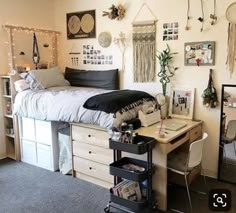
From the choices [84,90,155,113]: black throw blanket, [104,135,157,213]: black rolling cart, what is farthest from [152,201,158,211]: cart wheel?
[84,90,155,113]: black throw blanket

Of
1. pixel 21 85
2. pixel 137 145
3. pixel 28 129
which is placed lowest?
pixel 28 129

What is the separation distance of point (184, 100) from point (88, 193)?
1.57 meters

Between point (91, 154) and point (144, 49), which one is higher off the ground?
point (144, 49)

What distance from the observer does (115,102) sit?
2705 mm

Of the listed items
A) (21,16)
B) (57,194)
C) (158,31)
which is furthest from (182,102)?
(21,16)

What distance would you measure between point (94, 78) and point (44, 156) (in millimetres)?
1297

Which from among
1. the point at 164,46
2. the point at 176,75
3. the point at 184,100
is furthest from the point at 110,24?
the point at 184,100

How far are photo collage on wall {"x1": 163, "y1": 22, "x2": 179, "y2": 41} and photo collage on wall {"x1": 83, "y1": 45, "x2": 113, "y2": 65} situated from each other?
90cm

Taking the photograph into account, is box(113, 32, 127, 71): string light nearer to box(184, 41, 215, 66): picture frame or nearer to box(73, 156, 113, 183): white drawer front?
box(184, 41, 215, 66): picture frame

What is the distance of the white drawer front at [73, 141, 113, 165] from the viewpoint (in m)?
2.87

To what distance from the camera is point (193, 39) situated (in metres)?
3.06

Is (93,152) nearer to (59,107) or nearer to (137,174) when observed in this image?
(59,107)

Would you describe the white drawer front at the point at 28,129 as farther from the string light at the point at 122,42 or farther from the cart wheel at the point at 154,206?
the cart wheel at the point at 154,206

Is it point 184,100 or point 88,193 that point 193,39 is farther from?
point 88,193
